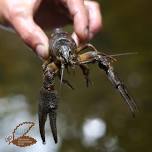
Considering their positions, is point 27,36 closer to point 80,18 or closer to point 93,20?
point 80,18

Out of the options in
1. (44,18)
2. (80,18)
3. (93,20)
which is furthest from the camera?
(44,18)

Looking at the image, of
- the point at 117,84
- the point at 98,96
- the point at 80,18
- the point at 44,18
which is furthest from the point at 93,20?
the point at 98,96

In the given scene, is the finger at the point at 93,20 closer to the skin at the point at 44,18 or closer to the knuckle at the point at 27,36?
the skin at the point at 44,18

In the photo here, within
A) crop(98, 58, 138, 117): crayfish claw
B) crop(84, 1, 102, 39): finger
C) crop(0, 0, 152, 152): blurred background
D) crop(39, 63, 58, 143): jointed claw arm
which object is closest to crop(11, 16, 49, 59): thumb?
crop(39, 63, 58, 143): jointed claw arm

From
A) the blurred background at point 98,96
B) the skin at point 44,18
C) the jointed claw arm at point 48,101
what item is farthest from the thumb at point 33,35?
the blurred background at point 98,96

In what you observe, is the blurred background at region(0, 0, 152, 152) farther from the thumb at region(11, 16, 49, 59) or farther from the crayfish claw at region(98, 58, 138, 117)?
the crayfish claw at region(98, 58, 138, 117)

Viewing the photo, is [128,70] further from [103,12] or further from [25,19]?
[25,19]

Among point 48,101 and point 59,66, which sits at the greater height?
point 59,66

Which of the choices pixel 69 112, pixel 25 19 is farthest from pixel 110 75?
pixel 69 112
